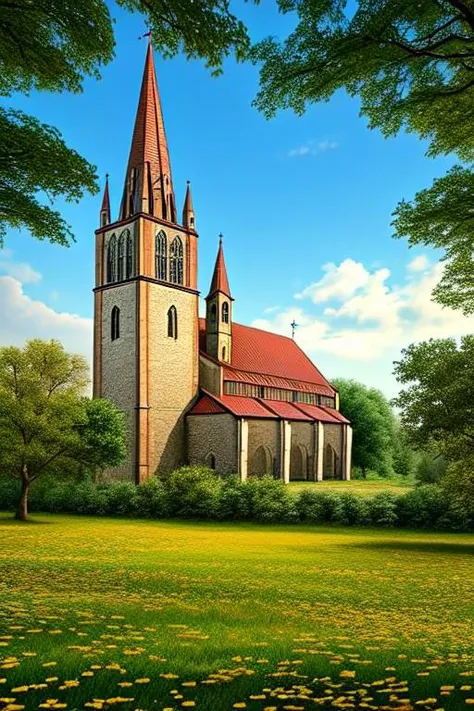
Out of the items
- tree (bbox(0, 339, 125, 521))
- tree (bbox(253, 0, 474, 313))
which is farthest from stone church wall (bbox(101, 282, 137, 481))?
tree (bbox(253, 0, 474, 313))

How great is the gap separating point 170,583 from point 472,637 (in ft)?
19.1

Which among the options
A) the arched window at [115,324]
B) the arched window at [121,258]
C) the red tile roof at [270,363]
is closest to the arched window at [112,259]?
the arched window at [121,258]

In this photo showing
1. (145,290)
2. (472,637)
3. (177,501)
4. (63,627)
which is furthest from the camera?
(145,290)

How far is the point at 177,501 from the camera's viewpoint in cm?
3241

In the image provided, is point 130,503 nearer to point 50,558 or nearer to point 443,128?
point 50,558

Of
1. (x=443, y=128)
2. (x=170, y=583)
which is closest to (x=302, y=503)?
(x=170, y=583)

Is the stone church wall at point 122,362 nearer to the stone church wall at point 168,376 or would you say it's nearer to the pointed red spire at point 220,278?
the stone church wall at point 168,376

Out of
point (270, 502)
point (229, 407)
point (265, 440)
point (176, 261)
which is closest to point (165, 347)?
A: point (229, 407)

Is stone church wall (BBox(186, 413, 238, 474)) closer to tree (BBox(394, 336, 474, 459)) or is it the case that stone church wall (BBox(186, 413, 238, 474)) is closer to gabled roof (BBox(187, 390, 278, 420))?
gabled roof (BBox(187, 390, 278, 420))

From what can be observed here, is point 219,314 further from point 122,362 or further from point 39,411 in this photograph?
point 39,411

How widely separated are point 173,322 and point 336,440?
66.1 ft

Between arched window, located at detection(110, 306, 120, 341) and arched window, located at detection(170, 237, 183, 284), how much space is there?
16.0 feet

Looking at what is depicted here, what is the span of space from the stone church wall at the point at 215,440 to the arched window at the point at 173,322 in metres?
6.38

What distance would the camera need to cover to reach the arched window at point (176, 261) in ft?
159
